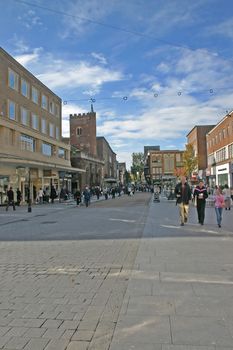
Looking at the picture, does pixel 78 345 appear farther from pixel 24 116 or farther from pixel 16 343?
pixel 24 116

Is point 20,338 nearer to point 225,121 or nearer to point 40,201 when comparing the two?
point 40,201

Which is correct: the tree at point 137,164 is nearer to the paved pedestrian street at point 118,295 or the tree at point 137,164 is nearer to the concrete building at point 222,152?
the concrete building at point 222,152

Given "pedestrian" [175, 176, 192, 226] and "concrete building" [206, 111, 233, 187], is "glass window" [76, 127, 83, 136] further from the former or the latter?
"pedestrian" [175, 176, 192, 226]

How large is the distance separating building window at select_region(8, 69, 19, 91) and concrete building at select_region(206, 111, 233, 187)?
2592 centimetres

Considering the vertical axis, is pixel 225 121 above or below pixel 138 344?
above

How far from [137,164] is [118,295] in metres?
148

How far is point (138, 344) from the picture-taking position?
400cm

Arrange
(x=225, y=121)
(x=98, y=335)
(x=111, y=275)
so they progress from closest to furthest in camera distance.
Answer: (x=98, y=335) < (x=111, y=275) < (x=225, y=121)

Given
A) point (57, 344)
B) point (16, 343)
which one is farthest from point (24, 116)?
point (57, 344)

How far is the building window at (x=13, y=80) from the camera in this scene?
37.9 meters

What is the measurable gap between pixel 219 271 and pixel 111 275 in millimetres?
1983

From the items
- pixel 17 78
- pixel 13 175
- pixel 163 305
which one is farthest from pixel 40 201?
pixel 163 305

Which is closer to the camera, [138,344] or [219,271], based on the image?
[138,344]

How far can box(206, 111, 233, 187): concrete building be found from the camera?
52406 mm
